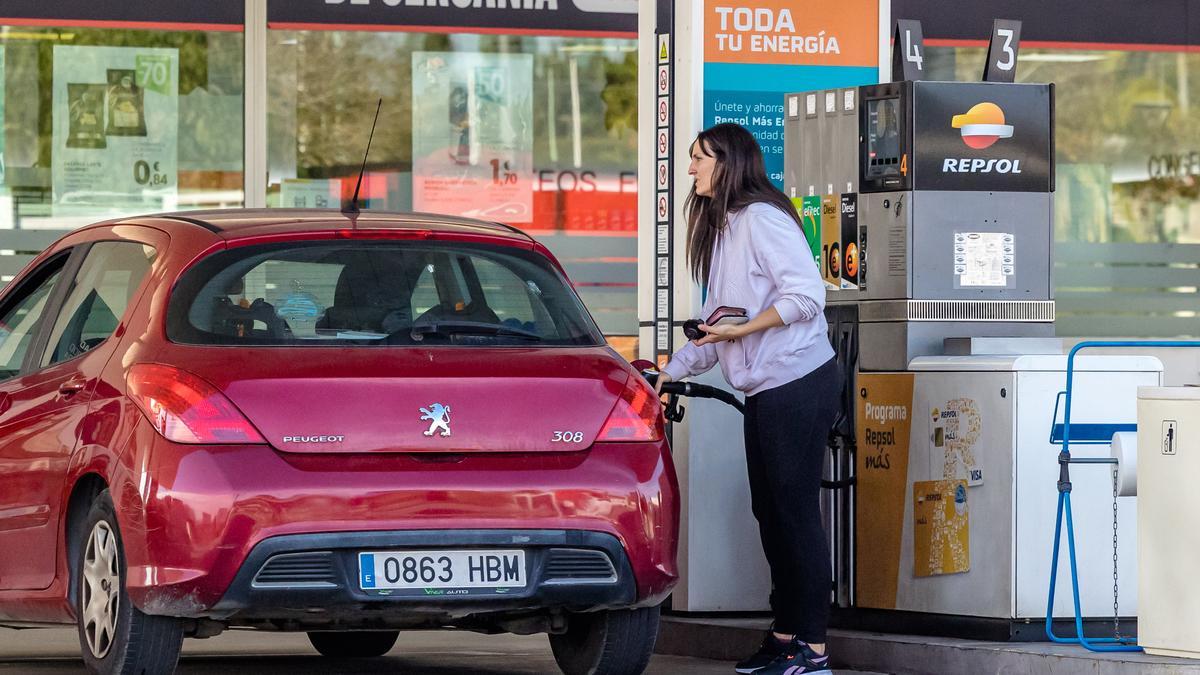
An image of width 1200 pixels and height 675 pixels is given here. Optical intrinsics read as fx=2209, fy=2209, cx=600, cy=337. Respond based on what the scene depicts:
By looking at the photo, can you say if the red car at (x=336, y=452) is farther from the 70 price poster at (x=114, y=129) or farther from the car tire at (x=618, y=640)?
the 70 price poster at (x=114, y=129)

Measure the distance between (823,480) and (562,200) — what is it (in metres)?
5.87

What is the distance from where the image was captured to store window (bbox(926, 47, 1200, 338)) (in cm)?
1434

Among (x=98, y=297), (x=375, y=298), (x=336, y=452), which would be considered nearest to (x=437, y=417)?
(x=336, y=452)

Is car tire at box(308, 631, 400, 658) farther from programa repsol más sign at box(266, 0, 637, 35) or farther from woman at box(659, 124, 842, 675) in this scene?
programa repsol más sign at box(266, 0, 637, 35)

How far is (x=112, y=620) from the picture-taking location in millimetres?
6480

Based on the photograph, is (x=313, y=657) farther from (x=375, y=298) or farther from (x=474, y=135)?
(x=474, y=135)

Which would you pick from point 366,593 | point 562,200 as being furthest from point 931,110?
point 562,200

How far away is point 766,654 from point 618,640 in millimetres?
1036

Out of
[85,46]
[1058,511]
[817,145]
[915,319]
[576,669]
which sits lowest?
[576,669]

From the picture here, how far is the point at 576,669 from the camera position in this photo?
720 centimetres

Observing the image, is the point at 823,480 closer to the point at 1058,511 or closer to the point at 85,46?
the point at 1058,511

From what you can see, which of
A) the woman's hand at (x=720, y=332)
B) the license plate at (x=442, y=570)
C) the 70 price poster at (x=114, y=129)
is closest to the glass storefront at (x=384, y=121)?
the 70 price poster at (x=114, y=129)

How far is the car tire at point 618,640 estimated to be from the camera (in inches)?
271

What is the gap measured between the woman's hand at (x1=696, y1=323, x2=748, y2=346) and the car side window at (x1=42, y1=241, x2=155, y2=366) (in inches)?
74.7
